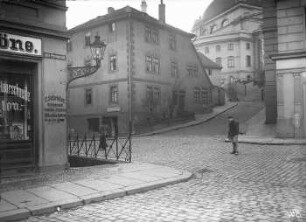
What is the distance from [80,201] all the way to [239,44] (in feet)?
212

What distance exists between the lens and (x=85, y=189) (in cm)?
859

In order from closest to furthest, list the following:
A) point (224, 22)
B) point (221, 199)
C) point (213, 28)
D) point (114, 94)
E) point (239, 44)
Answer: point (221, 199) < point (114, 94) < point (239, 44) < point (224, 22) < point (213, 28)

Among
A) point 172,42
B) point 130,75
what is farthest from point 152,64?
point 172,42

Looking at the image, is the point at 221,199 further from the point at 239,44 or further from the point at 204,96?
the point at 239,44

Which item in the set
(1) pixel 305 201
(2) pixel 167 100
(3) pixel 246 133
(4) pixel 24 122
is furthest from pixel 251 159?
(2) pixel 167 100

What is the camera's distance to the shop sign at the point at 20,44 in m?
10.4

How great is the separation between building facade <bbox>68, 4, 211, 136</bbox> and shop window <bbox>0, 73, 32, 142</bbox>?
20.6 metres

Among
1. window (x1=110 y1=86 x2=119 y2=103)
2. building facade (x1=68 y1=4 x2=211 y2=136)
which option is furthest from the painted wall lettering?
window (x1=110 y1=86 x2=119 y2=103)

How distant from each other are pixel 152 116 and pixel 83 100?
7.86 m

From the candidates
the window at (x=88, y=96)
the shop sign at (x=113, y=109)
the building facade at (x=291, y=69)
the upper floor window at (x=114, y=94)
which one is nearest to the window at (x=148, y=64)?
the upper floor window at (x=114, y=94)

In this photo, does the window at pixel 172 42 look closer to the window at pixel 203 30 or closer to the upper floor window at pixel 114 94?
the upper floor window at pixel 114 94

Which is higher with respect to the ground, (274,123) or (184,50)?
(184,50)

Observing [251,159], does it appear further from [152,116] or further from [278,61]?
A: [152,116]

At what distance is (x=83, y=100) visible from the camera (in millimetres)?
38406
